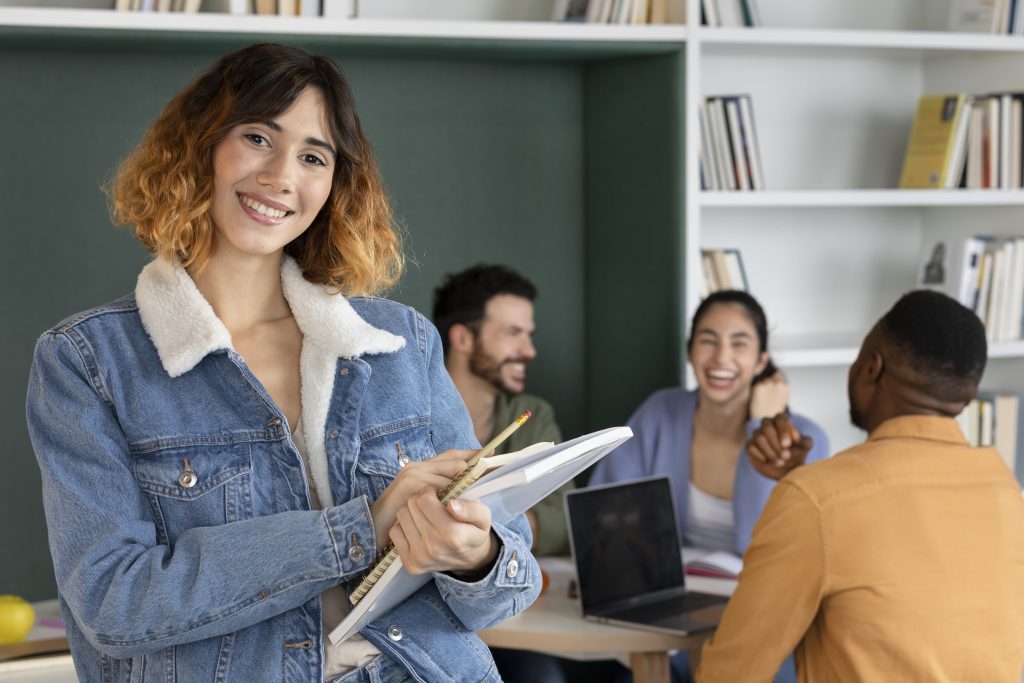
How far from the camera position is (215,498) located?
4.18 ft

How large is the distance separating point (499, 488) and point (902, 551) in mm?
1092

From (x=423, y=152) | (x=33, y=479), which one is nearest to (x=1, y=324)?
(x=33, y=479)

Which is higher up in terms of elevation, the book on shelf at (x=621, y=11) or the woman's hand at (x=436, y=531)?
the book on shelf at (x=621, y=11)

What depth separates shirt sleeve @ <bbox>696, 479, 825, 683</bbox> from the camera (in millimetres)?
2021

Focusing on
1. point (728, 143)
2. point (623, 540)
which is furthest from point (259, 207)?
point (728, 143)

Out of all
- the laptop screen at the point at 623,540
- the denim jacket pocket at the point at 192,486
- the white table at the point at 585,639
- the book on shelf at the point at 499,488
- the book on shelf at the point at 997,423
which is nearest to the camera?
the book on shelf at the point at 499,488

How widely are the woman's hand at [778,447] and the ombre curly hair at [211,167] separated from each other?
153cm

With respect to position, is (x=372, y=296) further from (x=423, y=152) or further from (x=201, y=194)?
(x=423, y=152)

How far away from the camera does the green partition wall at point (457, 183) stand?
324cm

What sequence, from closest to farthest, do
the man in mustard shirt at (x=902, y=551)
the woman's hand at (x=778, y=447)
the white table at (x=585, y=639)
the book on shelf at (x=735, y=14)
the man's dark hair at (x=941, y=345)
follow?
the man in mustard shirt at (x=902, y=551), the man's dark hair at (x=941, y=345), the white table at (x=585, y=639), the woman's hand at (x=778, y=447), the book on shelf at (x=735, y=14)

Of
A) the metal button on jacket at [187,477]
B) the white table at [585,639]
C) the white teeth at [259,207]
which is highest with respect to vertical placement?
the white teeth at [259,207]

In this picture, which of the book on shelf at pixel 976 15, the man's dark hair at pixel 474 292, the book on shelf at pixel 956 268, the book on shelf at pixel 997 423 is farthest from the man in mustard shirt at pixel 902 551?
the book on shelf at pixel 976 15

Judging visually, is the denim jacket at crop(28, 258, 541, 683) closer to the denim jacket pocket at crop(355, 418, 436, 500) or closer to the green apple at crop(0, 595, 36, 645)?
the denim jacket pocket at crop(355, 418, 436, 500)

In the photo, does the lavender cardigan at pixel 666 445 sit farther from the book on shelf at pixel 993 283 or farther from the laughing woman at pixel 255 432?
the laughing woman at pixel 255 432
